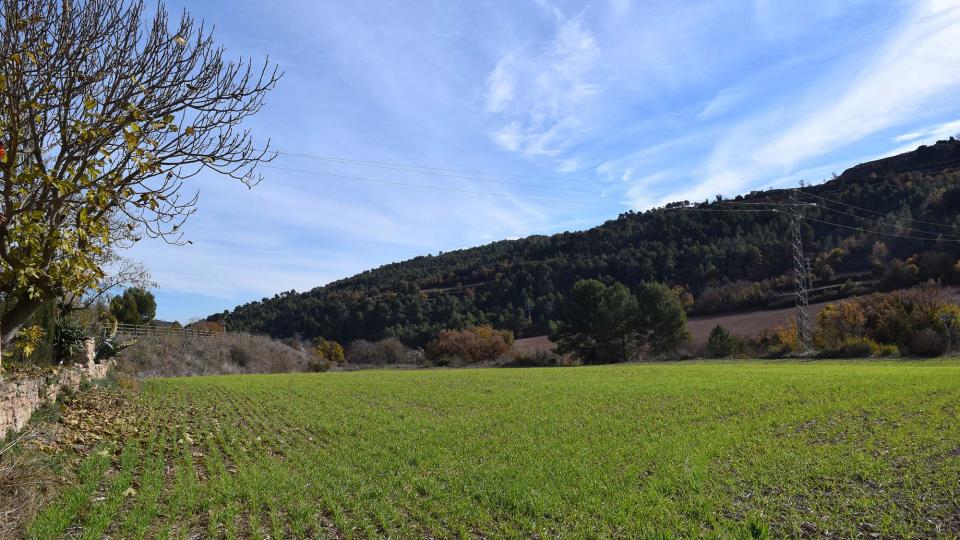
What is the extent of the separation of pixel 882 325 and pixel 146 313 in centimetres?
5586

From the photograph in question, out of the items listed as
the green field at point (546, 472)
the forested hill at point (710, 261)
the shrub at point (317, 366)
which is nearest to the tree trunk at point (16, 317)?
the green field at point (546, 472)

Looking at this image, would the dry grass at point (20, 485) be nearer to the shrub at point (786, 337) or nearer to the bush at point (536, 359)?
the shrub at point (786, 337)

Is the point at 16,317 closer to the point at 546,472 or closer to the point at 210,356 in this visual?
the point at 546,472

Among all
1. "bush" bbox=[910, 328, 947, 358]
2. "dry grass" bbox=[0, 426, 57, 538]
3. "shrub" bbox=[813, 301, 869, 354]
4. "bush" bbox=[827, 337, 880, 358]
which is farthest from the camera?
"shrub" bbox=[813, 301, 869, 354]

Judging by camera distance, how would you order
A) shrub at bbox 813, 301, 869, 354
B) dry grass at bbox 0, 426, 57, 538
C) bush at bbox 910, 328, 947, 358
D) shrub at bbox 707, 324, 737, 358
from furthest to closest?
shrub at bbox 707, 324, 737, 358 → shrub at bbox 813, 301, 869, 354 → bush at bbox 910, 328, 947, 358 → dry grass at bbox 0, 426, 57, 538

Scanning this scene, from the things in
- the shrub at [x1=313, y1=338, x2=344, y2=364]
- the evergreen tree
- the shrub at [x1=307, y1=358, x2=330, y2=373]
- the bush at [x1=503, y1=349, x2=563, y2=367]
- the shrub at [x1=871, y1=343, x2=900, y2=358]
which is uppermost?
the evergreen tree

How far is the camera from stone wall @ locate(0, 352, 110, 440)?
25.2ft

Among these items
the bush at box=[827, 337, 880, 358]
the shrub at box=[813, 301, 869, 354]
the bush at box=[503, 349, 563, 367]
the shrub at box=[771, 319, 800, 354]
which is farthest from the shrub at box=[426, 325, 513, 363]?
the bush at box=[827, 337, 880, 358]

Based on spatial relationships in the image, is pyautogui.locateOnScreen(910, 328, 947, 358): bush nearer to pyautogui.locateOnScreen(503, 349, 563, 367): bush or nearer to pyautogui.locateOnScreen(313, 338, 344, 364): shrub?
pyautogui.locateOnScreen(503, 349, 563, 367): bush

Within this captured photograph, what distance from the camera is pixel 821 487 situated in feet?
21.3

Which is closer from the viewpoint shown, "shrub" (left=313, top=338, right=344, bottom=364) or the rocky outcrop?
the rocky outcrop

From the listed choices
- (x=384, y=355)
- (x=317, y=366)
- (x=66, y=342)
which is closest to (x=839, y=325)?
(x=384, y=355)

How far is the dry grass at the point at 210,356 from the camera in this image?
3588 centimetres

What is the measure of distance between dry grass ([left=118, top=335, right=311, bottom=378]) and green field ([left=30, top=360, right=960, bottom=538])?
84.6 feet
